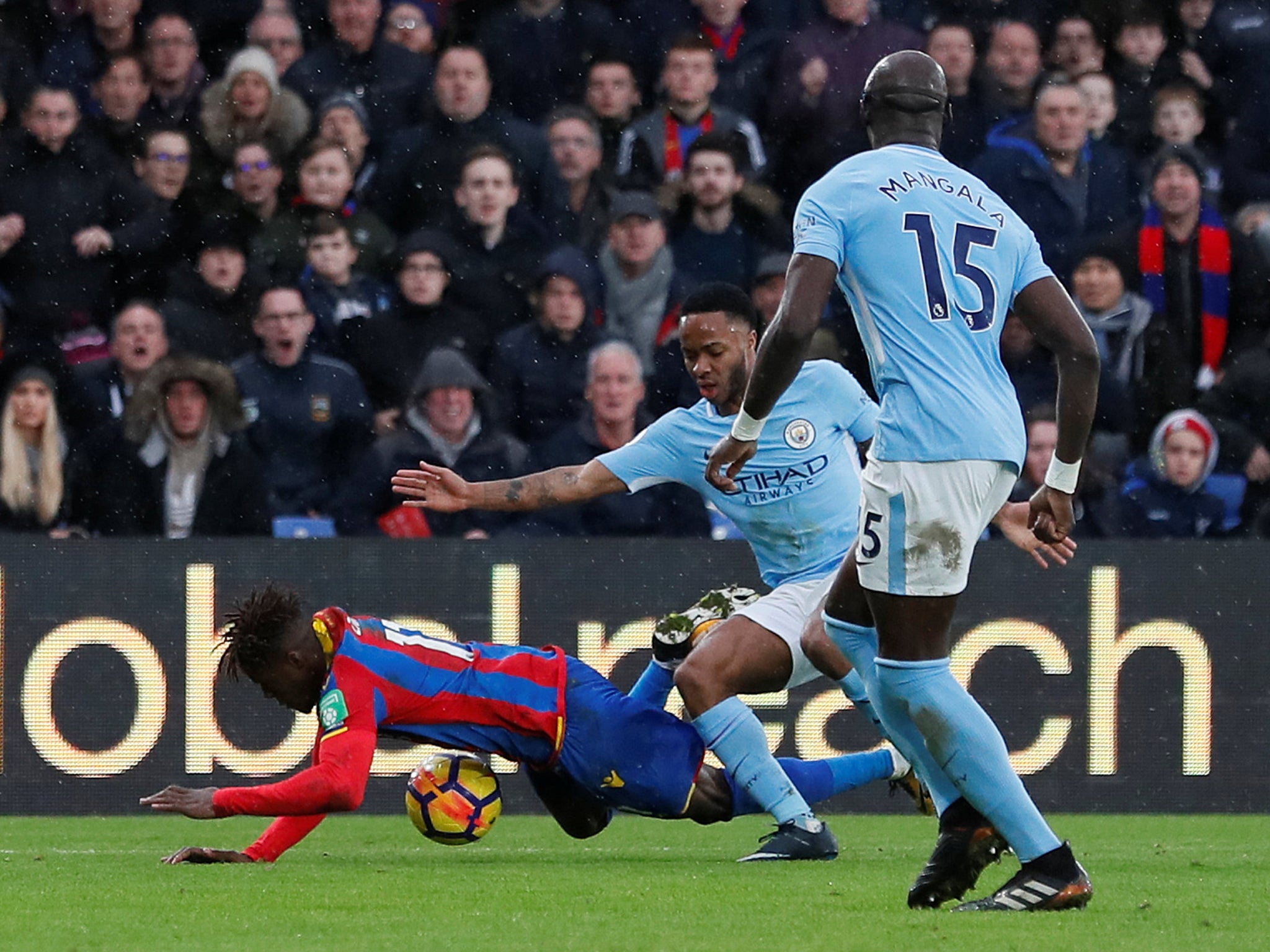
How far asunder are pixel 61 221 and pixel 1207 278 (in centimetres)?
547

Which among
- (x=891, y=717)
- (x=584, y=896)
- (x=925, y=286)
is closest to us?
(x=925, y=286)

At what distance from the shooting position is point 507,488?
6691 mm

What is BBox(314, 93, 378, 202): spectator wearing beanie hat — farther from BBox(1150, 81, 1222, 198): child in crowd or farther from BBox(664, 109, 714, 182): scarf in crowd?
BBox(1150, 81, 1222, 198): child in crowd

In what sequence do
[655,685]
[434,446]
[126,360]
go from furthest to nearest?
[126,360] < [434,446] < [655,685]

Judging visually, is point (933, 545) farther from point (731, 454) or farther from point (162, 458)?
point (162, 458)

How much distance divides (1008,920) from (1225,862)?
2242 millimetres

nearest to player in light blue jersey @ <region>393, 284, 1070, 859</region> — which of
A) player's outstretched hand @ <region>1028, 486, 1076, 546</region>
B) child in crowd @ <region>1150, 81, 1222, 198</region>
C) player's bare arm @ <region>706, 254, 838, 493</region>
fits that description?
player's outstretched hand @ <region>1028, 486, 1076, 546</region>

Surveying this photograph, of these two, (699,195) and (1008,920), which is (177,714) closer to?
(699,195)

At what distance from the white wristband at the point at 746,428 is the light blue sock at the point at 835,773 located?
2430mm

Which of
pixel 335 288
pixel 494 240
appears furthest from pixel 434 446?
pixel 494 240

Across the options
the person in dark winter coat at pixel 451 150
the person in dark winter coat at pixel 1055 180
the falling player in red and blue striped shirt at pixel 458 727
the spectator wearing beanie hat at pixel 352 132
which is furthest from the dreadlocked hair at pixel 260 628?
the person in dark winter coat at pixel 1055 180

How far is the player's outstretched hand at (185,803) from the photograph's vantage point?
5.52 meters

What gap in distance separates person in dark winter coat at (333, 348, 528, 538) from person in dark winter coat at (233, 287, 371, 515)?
0.11 meters

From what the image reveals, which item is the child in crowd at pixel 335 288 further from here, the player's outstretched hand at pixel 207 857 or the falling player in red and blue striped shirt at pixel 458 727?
the player's outstretched hand at pixel 207 857
